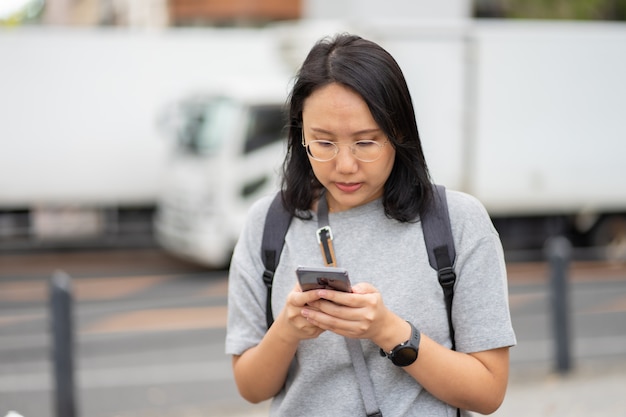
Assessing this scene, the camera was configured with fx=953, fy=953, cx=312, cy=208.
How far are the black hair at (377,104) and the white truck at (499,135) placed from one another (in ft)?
32.2

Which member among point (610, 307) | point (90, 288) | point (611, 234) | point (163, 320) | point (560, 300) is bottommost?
point (611, 234)

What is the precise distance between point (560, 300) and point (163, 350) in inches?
132

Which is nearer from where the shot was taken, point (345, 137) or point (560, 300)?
point (345, 137)

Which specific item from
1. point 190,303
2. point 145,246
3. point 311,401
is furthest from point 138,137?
point 311,401

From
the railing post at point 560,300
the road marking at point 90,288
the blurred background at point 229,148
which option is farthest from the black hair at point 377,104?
the road marking at point 90,288

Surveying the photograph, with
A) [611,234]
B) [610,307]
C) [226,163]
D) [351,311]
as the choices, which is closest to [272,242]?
[351,311]

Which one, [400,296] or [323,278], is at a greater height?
[323,278]

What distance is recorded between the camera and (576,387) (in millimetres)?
6527

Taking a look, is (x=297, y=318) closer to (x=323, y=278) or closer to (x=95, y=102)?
(x=323, y=278)

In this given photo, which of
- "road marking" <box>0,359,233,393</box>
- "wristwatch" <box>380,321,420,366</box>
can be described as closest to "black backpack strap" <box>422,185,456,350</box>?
"wristwatch" <box>380,321,420,366</box>

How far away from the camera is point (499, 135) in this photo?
1334cm

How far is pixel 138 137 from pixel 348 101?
13.7 m

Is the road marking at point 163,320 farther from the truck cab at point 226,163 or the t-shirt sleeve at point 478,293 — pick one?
the truck cab at point 226,163

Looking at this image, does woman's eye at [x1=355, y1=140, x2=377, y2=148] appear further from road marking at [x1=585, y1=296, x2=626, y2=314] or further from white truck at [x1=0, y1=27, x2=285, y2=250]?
white truck at [x1=0, y1=27, x2=285, y2=250]
